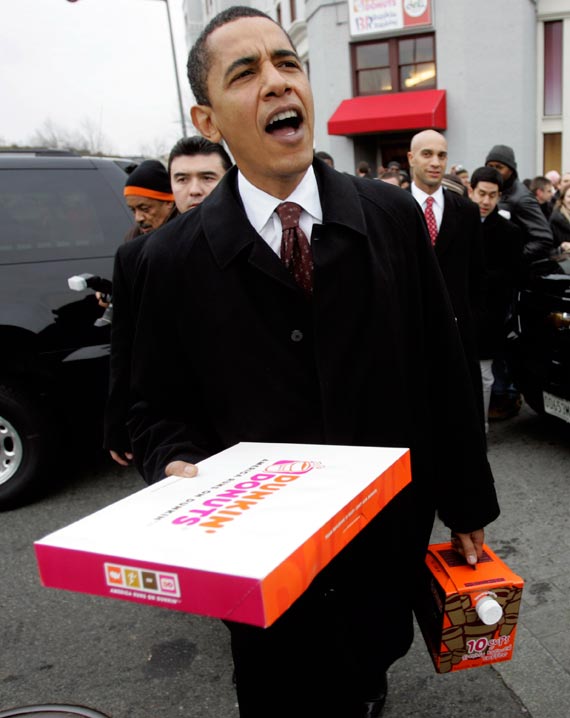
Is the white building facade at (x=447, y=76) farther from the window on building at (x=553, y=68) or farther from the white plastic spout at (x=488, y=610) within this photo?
the white plastic spout at (x=488, y=610)

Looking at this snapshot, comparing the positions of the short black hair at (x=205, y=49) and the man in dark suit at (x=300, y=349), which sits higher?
the short black hair at (x=205, y=49)

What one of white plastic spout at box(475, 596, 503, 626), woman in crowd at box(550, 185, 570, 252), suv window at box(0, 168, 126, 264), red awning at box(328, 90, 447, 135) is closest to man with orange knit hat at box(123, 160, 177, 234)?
suv window at box(0, 168, 126, 264)

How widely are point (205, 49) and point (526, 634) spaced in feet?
7.88

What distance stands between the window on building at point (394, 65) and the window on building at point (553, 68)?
3.12 meters

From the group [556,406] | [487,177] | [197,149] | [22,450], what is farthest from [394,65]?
[22,450]

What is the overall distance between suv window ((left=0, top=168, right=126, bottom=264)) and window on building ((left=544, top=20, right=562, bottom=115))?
1740 centimetres

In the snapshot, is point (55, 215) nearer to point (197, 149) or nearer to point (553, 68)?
point (197, 149)

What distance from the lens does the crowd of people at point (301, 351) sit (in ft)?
5.05

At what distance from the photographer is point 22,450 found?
4000 mm

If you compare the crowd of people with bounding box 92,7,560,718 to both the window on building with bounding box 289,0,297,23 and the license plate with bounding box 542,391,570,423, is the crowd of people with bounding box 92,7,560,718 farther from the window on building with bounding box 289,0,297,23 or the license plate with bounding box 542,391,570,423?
the window on building with bounding box 289,0,297,23

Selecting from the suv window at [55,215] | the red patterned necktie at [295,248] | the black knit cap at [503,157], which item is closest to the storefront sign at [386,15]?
the black knit cap at [503,157]

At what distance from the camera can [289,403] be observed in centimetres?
157

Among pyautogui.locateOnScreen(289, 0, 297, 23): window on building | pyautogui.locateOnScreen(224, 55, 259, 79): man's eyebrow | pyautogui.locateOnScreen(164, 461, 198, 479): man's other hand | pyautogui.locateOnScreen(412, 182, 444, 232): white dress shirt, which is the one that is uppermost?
pyautogui.locateOnScreen(289, 0, 297, 23): window on building

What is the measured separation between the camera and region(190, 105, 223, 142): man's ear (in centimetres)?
170
